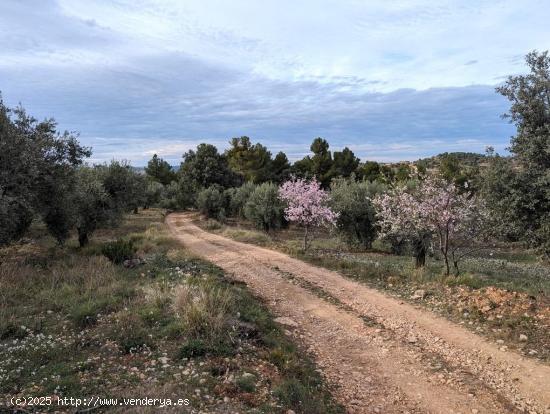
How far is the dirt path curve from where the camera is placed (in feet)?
21.3

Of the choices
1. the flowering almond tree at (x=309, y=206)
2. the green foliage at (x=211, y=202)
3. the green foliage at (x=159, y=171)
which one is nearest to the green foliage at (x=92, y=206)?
the flowering almond tree at (x=309, y=206)

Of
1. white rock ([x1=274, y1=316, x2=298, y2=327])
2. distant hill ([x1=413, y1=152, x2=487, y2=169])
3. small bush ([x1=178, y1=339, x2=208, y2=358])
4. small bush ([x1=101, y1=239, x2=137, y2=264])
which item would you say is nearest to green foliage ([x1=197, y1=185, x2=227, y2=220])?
distant hill ([x1=413, y1=152, x2=487, y2=169])

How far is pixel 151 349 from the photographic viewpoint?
7359 millimetres

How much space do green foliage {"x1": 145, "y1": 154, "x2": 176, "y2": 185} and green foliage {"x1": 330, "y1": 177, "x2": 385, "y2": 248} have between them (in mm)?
66203

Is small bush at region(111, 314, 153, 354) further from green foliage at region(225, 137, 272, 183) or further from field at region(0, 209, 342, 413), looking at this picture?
green foliage at region(225, 137, 272, 183)

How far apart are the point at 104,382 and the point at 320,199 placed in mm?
18273

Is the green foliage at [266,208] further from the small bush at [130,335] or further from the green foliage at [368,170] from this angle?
the small bush at [130,335]

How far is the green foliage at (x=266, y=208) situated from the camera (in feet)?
126

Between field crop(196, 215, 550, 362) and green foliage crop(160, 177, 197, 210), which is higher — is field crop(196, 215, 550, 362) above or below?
below

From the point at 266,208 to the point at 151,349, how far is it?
3139 cm

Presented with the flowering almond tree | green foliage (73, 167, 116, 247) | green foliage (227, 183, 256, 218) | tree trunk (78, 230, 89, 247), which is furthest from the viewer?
green foliage (227, 183, 256, 218)

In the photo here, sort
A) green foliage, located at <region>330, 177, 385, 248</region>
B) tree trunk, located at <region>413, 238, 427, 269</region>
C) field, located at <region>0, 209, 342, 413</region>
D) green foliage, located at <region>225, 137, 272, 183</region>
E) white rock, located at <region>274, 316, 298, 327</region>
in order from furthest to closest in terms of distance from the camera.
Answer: green foliage, located at <region>225, 137, 272, 183</region> → green foliage, located at <region>330, 177, 385, 248</region> → tree trunk, located at <region>413, 238, 427, 269</region> → white rock, located at <region>274, 316, 298, 327</region> → field, located at <region>0, 209, 342, 413</region>

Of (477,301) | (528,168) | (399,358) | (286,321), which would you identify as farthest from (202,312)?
(528,168)

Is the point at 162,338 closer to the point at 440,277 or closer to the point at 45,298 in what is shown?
the point at 45,298
